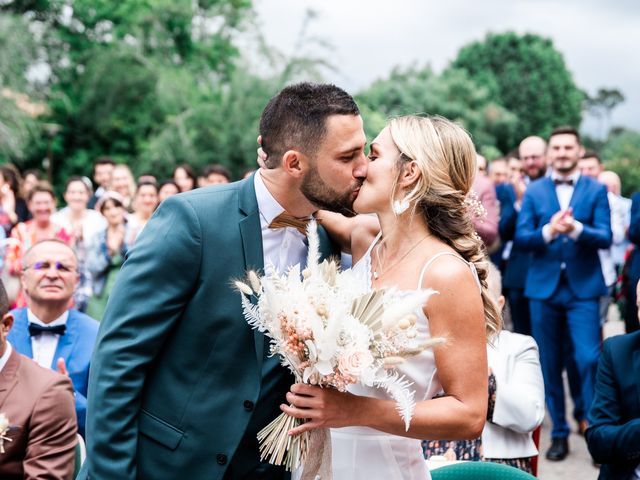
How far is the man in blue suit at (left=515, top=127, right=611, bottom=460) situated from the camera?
6.52 meters

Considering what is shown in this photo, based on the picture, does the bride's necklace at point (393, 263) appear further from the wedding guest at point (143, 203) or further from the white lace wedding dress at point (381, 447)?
the wedding guest at point (143, 203)

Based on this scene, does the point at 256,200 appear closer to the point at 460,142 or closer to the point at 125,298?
the point at 125,298

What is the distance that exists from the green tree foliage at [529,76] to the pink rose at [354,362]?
158 feet

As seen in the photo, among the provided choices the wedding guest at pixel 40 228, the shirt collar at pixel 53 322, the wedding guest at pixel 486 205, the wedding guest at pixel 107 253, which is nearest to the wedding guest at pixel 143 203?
the wedding guest at pixel 107 253

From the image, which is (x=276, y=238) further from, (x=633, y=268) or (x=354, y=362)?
(x=633, y=268)

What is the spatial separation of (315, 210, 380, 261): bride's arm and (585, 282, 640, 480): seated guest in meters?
1.68

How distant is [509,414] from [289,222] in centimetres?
204

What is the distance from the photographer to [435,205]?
9.18 feet

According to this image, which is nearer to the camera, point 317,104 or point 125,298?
point 125,298

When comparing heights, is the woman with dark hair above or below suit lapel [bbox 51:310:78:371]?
above

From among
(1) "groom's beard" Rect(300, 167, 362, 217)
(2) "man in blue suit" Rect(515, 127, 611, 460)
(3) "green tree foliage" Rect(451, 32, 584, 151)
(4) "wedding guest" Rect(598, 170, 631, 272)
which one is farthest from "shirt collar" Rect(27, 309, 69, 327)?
(3) "green tree foliage" Rect(451, 32, 584, 151)

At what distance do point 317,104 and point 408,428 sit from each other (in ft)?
3.68

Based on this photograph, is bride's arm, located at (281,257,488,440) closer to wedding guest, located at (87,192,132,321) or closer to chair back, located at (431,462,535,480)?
chair back, located at (431,462,535,480)

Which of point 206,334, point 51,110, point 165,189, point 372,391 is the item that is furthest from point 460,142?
point 51,110
